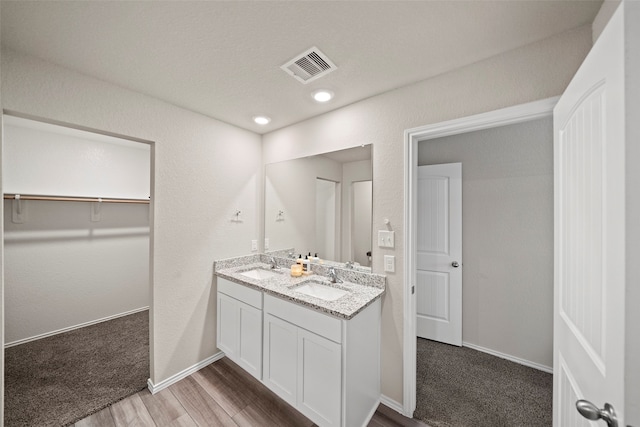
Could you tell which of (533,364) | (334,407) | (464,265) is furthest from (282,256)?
(533,364)

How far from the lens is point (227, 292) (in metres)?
A: 2.24

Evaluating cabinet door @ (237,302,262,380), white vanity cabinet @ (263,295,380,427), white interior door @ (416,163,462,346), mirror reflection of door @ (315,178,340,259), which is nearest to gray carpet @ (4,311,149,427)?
cabinet door @ (237,302,262,380)

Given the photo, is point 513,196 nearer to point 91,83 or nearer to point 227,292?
point 227,292

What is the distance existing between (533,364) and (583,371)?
2.02 m

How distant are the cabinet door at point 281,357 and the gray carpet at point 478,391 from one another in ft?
3.12

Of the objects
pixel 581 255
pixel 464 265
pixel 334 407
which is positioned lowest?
pixel 334 407

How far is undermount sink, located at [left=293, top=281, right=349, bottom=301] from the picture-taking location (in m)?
1.90

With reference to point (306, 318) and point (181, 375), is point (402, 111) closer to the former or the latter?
point (306, 318)

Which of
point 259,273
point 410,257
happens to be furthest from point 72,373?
point 410,257

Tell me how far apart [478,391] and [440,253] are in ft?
4.14

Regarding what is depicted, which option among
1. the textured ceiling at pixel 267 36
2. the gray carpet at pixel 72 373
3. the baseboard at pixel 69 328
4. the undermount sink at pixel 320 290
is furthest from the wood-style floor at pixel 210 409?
the textured ceiling at pixel 267 36

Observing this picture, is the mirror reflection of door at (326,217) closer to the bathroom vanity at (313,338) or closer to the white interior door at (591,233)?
the bathroom vanity at (313,338)

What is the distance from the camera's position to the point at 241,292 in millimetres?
2078

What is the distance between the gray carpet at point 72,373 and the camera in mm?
1702
